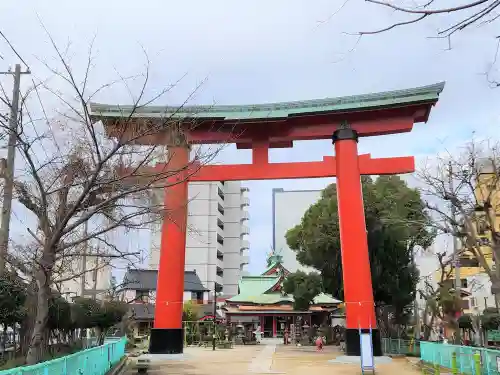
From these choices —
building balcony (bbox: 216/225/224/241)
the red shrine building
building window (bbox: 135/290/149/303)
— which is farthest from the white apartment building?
building balcony (bbox: 216/225/224/241)

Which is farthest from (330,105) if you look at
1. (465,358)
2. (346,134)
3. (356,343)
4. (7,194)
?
(7,194)

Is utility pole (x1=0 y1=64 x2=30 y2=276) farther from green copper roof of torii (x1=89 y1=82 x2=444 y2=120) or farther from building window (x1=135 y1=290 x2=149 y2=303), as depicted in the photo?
building window (x1=135 y1=290 x2=149 y2=303)

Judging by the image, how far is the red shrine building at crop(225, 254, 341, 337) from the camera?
42750 millimetres

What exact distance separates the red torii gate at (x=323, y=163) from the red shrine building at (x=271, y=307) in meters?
22.6

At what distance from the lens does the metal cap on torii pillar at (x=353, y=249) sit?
60.2 ft

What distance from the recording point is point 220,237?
72.6 m

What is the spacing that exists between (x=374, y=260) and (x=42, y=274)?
71.0 ft

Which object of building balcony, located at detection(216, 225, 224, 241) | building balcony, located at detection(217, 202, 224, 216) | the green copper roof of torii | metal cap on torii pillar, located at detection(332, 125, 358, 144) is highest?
building balcony, located at detection(217, 202, 224, 216)

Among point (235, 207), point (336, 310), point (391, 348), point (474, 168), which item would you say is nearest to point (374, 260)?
point (391, 348)

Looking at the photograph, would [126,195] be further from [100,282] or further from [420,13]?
[100,282]

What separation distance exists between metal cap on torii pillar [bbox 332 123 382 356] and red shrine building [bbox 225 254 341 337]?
2240 centimetres

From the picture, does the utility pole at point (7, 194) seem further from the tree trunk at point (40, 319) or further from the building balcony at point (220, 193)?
the building balcony at point (220, 193)

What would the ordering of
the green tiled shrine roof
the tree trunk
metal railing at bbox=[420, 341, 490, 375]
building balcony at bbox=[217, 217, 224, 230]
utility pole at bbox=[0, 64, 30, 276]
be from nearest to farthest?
the tree trunk
utility pole at bbox=[0, 64, 30, 276]
metal railing at bbox=[420, 341, 490, 375]
the green tiled shrine roof
building balcony at bbox=[217, 217, 224, 230]

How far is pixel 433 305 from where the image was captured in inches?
896
